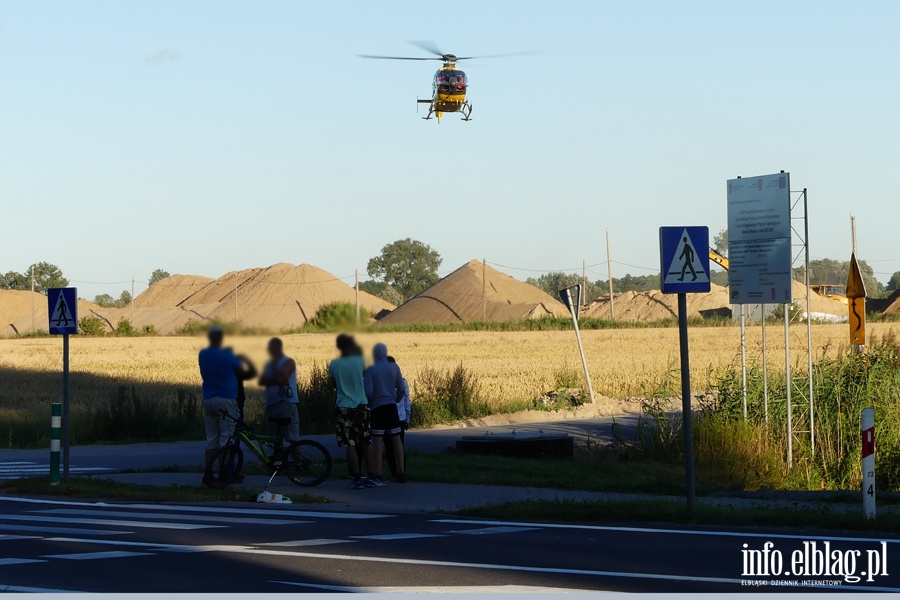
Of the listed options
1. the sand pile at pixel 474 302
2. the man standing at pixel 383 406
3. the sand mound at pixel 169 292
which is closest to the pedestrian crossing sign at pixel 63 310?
the man standing at pixel 383 406

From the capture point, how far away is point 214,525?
13.8 meters

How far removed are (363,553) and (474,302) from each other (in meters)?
127

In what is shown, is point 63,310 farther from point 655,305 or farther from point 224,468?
point 655,305

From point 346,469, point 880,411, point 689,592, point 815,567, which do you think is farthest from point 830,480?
point 689,592

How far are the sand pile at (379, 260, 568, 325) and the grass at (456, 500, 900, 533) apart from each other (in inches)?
4355

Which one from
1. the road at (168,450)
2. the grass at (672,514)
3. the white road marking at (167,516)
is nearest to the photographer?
the grass at (672,514)

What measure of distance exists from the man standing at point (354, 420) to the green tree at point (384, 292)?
164 meters

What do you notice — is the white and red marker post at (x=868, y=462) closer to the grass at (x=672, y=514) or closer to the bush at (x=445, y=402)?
the grass at (x=672, y=514)

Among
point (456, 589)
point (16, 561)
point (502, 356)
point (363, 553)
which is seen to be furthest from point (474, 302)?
point (456, 589)

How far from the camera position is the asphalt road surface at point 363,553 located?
383 inches

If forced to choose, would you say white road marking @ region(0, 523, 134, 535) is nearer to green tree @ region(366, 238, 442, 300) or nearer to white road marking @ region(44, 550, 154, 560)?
white road marking @ region(44, 550, 154, 560)

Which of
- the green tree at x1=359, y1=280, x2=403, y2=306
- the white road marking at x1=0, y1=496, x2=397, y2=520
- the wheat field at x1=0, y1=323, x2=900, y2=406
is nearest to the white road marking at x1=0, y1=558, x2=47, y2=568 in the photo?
the white road marking at x1=0, y1=496, x2=397, y2=520

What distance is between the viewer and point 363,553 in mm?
11492

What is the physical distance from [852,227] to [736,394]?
49.9 feet
